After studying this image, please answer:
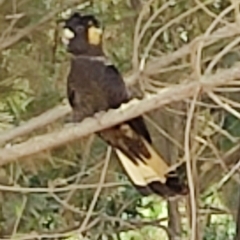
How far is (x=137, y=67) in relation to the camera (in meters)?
2.21

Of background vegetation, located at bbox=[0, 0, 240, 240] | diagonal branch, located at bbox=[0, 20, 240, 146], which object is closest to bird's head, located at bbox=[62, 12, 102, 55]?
diagonal branch, located at bbox=[0, 20, 240, 146]

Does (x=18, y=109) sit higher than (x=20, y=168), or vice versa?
(x=18, y=109)

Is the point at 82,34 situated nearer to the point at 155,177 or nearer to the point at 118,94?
the point at 118,94

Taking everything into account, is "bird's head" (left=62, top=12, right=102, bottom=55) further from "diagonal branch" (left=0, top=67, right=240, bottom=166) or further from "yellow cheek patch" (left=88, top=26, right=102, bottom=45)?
"diagonal branch" (left=0, top=67, right=240, bottom=166)

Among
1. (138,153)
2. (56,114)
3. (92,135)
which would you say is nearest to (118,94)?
(138,153)

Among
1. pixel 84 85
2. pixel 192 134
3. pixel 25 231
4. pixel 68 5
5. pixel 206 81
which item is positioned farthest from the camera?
pixel 25 231

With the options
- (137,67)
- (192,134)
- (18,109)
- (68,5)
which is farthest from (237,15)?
(18,109)

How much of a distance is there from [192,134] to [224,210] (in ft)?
2.49

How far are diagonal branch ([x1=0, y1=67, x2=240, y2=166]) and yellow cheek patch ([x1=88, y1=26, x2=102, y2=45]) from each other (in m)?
0.21

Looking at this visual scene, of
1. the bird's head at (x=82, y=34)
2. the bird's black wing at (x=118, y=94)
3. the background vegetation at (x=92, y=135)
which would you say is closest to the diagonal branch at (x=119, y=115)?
the bird's black wing at (x=118, y=94)

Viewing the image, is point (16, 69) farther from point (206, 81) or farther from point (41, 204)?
point (206, 81)

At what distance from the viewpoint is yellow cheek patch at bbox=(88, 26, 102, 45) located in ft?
7.16

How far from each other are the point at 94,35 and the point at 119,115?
0.44m

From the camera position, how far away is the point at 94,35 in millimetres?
2184
